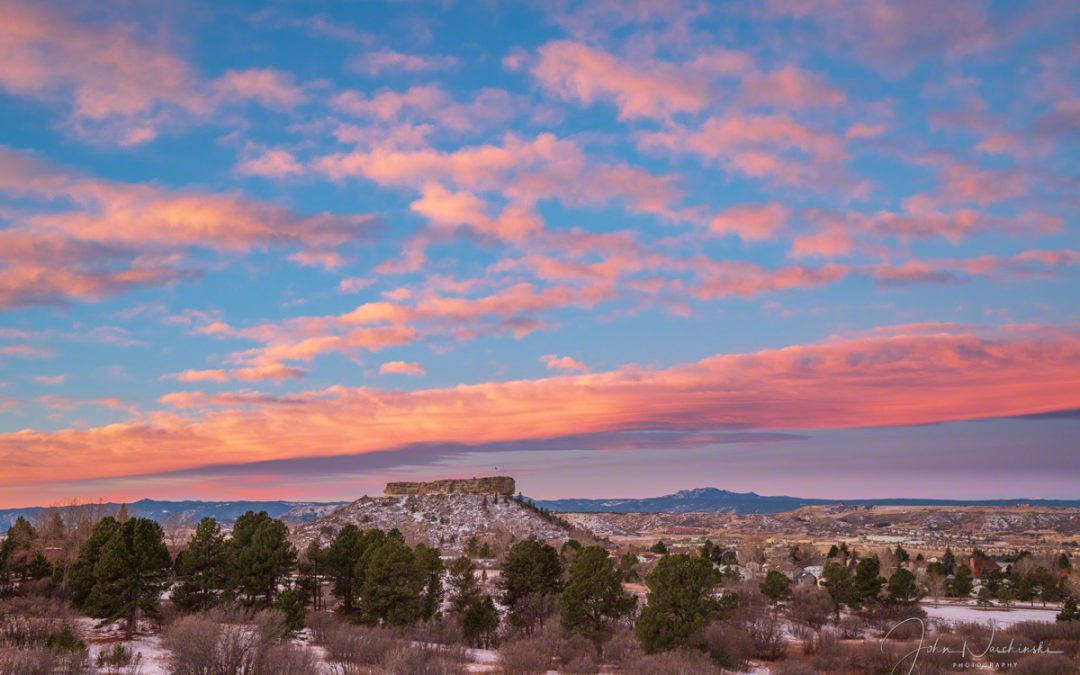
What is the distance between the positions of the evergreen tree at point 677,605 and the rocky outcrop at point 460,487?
11930cm

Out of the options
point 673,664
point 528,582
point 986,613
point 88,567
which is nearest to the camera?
point 673,664

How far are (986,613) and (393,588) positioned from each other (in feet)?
217

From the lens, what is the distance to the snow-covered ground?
7581cm

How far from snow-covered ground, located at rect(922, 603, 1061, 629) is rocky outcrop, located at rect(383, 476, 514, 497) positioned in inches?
3634

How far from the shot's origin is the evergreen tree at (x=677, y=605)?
4609 cm

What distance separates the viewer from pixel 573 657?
49.8 m

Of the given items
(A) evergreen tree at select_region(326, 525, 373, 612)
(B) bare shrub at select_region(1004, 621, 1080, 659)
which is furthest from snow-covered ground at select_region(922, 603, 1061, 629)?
(A) evergreen tree at select_region(326, 525, 373, 612)

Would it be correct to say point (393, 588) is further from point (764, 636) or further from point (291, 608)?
point (764, 636)

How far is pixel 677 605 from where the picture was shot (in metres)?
46.7

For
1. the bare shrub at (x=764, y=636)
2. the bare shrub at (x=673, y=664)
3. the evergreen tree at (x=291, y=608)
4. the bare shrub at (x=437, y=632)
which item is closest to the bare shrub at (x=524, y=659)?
the bare shrub at (x=673, y=664)


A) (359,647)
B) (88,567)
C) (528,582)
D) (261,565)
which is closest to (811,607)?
(528,582)

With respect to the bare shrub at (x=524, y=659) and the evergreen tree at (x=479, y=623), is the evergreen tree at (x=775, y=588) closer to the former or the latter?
the evergreen tree at (x=479, y=623)

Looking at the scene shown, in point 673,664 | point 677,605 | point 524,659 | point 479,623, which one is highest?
point 677,605

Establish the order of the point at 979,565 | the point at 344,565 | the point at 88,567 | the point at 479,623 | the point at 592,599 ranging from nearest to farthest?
1. the point at 88,567
2. the point at 592,599
3. the point at 479,623
4. the point at 344,565
5. the point at 979,565
